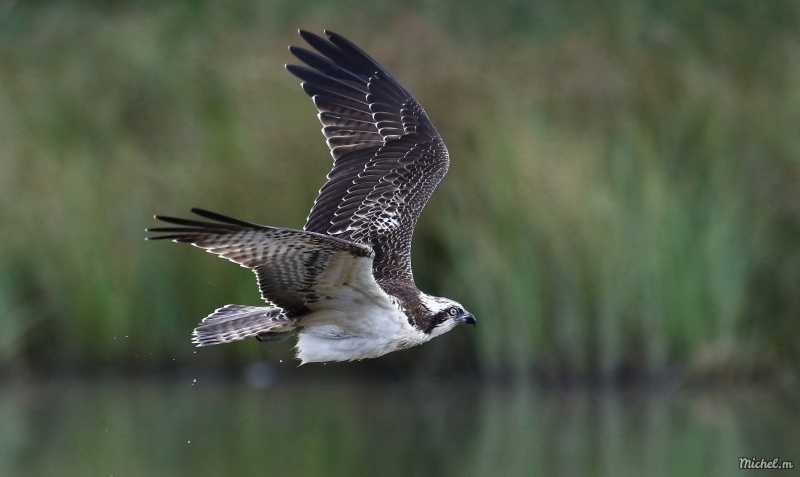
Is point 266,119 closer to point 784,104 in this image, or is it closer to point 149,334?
point 149,334

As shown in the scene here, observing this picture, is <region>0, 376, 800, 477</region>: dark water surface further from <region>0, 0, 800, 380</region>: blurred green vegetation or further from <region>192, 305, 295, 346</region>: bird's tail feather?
<region>192, 305, 295, 346</region>: bird's tail feather

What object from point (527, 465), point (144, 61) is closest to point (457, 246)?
point (527, 465)

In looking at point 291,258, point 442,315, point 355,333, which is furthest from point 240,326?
point 442,315

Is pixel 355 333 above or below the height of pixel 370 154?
below

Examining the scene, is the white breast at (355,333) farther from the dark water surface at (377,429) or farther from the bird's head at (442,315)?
the dark water surface at (377,429)

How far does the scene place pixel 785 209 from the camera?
16.0 m

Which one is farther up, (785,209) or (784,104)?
(784,104)

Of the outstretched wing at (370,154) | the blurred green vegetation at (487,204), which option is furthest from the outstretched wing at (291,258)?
the blurred green vegetation at (487,204)

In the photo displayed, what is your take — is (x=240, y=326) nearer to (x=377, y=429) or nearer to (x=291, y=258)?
(x=291, y=258)

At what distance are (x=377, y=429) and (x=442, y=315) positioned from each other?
153 inches

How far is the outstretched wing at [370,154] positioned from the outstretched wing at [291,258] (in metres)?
1.14

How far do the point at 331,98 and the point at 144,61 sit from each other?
25.1 ft

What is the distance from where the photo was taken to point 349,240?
30.0 ft

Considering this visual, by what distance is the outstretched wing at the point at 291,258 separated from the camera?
27.1 feet
